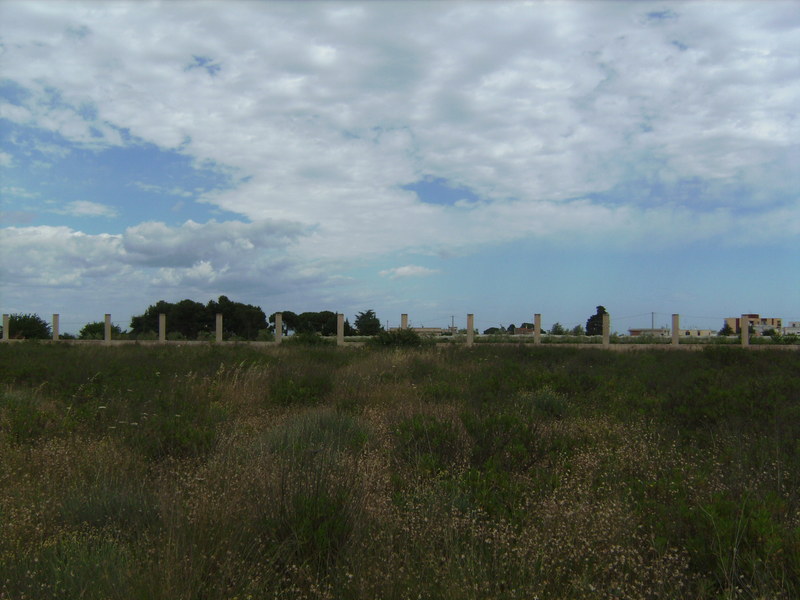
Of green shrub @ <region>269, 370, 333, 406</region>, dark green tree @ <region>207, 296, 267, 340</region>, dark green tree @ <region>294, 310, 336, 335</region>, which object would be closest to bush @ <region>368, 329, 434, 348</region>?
green shrub @ <region>269, 370, 333, 406</region>

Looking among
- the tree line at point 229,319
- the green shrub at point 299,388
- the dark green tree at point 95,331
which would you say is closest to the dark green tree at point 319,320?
the tree line at point 229,319

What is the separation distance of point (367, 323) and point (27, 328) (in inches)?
743

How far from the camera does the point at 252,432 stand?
21.9 feet

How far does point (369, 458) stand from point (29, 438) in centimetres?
401

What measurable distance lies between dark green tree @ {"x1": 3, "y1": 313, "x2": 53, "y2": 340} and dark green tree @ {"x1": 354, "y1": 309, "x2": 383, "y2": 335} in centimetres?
1725

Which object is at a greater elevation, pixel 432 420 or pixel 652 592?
pixel 432 420

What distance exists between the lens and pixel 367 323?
3578cm

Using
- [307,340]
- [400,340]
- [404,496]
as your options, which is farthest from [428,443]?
[307,340]

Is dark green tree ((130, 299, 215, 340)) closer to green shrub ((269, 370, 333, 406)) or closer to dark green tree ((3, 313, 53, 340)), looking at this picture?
dark green tree ((3, 313, 53, 340))

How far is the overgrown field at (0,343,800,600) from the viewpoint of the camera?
3150mm

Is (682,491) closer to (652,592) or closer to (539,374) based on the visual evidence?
(652,592)

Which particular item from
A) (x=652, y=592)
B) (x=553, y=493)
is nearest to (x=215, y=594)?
(x=652, y=592)

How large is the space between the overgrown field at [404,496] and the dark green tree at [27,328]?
27.0m

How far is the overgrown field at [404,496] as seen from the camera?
124 inches
